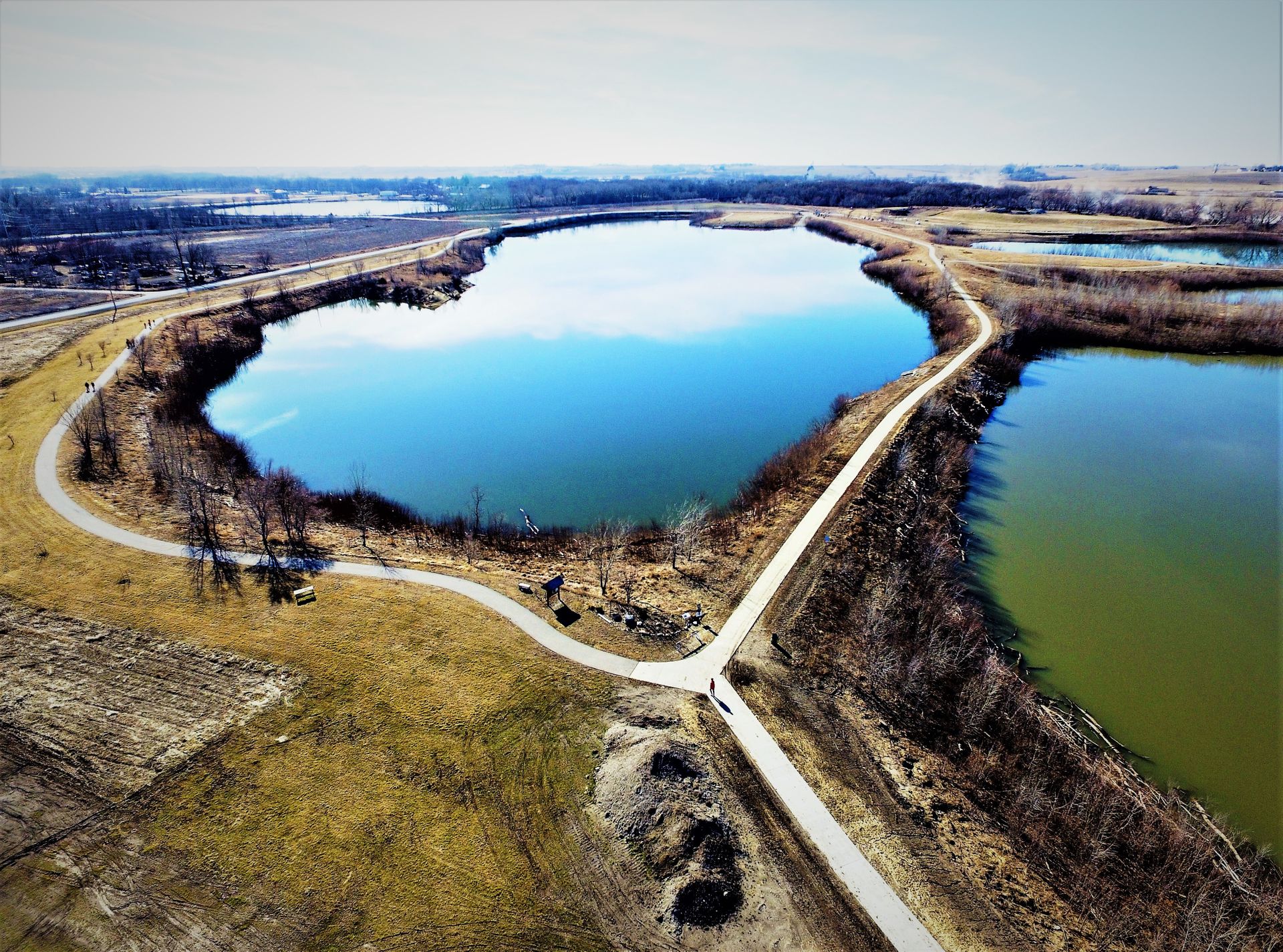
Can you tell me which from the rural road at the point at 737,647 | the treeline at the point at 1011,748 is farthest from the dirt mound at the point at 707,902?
the treeline at the point at 1011,748

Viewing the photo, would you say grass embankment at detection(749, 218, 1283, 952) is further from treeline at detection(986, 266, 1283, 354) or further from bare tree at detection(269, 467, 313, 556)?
treeline at detection(986, 266, 1283, 354)

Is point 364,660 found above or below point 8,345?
below

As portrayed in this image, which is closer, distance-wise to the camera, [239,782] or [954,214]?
[239,782]

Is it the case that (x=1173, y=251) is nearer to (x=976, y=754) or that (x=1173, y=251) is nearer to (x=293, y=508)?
(x=976, y=754)

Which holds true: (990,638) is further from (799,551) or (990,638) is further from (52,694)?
(52,694)

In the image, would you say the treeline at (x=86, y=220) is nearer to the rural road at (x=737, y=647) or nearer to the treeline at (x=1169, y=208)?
the rural road at (x=737, y=647)

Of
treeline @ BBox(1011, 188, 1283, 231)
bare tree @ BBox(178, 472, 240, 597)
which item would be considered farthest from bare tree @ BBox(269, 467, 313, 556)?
treeline @ BBox(1011, 188, 1283, 231)

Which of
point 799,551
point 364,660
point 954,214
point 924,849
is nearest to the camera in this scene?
point 924,849

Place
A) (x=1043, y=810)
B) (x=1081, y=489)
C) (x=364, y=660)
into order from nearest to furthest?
(x=1043, y=810), (x=364, y=660), (x=1081, y=489)

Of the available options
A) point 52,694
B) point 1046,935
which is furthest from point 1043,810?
point 52,694
